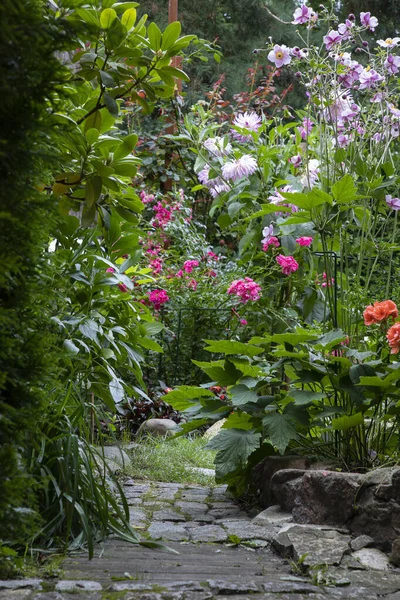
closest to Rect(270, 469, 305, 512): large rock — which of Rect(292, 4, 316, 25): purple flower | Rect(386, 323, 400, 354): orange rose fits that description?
Rect(386, 323, 400, 354): orange rose

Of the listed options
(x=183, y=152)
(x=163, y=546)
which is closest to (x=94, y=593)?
(x=163, y=546)

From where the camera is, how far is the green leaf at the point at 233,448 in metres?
3.28

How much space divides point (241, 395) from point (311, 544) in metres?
0.87

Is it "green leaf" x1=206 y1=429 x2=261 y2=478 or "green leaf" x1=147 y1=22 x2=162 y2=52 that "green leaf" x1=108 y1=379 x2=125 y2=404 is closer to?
"green leaf" x1=206 y1=429 x2=261 y2=478

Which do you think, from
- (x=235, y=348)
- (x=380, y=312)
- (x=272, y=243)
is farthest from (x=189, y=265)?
(x=380, y=312)

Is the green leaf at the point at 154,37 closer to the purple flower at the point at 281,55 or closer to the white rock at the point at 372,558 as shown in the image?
the purple flower at the point at 281,55

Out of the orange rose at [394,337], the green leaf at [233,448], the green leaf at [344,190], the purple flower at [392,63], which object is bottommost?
the green leaf at [233,448]

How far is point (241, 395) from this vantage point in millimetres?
3309

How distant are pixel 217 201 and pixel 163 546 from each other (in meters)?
2.93

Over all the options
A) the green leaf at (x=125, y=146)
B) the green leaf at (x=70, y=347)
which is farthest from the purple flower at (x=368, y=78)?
the green leaf at (x=70, y=347)

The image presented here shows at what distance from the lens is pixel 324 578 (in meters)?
2.26

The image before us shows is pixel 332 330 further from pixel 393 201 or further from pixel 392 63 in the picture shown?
pixel 392 63

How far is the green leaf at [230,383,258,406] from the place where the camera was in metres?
3.27

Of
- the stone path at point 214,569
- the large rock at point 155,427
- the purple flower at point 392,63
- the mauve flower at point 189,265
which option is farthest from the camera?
the mauve flower at point 189,265
